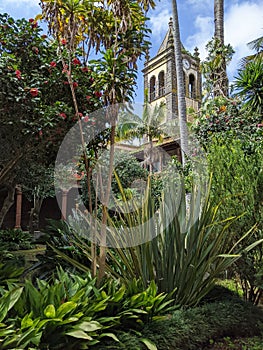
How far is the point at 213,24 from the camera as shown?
984 cm

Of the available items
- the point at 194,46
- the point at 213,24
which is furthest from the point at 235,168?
the point at 194,46

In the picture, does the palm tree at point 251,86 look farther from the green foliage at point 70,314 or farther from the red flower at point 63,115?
the green foliage at point 70,314

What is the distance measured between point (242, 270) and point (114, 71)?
2789 mm

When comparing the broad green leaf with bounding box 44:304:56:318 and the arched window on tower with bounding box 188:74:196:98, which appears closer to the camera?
the broad green leaf with bounding box 44:304:56:318

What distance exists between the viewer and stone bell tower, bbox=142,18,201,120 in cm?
2036

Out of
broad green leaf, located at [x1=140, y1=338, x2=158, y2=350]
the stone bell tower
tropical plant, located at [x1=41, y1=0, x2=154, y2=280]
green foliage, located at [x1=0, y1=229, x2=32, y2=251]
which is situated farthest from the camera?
the stone bell tower

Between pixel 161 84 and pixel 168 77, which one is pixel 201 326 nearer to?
pixel 168 77

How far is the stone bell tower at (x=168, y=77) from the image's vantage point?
20.4 m

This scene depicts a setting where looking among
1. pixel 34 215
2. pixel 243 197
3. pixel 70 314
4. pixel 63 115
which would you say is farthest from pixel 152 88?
pixel 70 314

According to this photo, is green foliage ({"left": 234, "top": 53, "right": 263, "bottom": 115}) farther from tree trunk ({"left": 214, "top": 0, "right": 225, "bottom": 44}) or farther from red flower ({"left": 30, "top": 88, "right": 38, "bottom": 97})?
red flower ({"left": 30, "top": 88, "right": 38, "bottom": 97})

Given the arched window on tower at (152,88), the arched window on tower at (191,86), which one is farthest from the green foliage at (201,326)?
the arched window on tower at (152,88)

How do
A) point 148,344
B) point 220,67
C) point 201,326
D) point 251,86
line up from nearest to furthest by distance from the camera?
point 148,344 < point 201,326 < point 251,86 < point 220,67

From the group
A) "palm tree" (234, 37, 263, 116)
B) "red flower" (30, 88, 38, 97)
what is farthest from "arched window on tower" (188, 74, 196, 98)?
"red flower" (30, 88, 38, 97)

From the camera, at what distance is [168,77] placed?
68.0 feet
